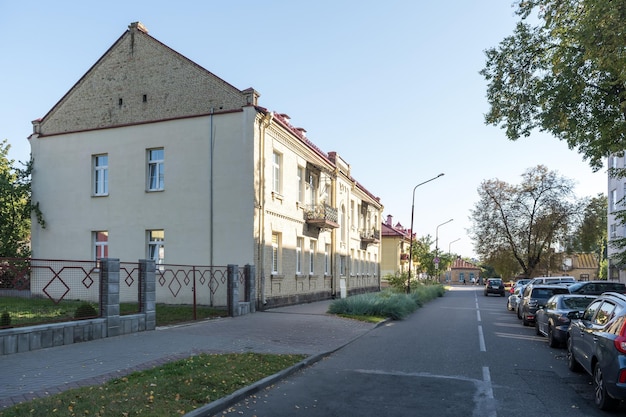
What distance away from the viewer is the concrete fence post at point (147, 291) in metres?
13.4

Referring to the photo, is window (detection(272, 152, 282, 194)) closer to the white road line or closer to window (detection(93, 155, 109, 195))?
window (detection(93, 155, 109, 195))

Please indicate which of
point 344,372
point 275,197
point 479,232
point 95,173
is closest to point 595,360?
point 344,372

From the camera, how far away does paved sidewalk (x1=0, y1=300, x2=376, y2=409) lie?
294 inches

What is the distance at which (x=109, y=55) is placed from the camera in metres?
23.2

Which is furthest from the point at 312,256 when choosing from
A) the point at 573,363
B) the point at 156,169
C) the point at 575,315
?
the point at 573,363

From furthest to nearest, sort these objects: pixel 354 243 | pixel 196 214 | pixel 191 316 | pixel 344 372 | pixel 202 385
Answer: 1. pixel 354 243
2. pixel 196 214
3. pixel 191 316
4. pixel 344 372
5. pixel 202 385

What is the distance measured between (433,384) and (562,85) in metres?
9.85

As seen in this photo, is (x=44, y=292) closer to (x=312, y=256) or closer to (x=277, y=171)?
(x=277, y=171)

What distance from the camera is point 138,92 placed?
73.3 feet

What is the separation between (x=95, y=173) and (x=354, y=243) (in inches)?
758

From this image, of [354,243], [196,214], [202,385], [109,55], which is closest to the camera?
[202,385]

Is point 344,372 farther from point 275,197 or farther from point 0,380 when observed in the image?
point 275,197

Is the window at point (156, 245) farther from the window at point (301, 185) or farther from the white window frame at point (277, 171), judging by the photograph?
the window at point (301, 185)

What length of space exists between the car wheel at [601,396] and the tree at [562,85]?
6883 mm
